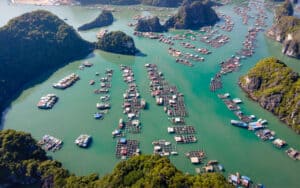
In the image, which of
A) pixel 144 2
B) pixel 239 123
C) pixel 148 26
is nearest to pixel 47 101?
pixel 239 123

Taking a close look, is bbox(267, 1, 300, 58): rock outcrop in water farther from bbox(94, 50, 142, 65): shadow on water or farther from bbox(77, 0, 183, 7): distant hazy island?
bbox(77, 0, 183, 7): distant hazy island

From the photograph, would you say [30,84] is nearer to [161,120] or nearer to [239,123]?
[161,120]

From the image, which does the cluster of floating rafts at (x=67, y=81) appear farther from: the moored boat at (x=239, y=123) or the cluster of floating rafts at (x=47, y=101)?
the moored boat at (x=239, y=123)

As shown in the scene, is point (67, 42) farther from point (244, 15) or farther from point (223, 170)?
point (244, 15)

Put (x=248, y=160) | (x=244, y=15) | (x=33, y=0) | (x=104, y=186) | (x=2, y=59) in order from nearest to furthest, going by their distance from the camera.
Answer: (x=104, y=186) → (x=248, y=160) → (x=2, y=59) → (x=244, y=15) → (x=33, y=0)

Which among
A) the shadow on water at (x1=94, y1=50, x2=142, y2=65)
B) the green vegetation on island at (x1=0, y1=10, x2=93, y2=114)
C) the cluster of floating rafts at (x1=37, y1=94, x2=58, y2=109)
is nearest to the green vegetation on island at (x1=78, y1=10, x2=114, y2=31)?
the green vegetation on island at (x1=0, y1=10, x2=93, y2=114)

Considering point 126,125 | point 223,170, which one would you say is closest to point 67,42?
point 126,125
